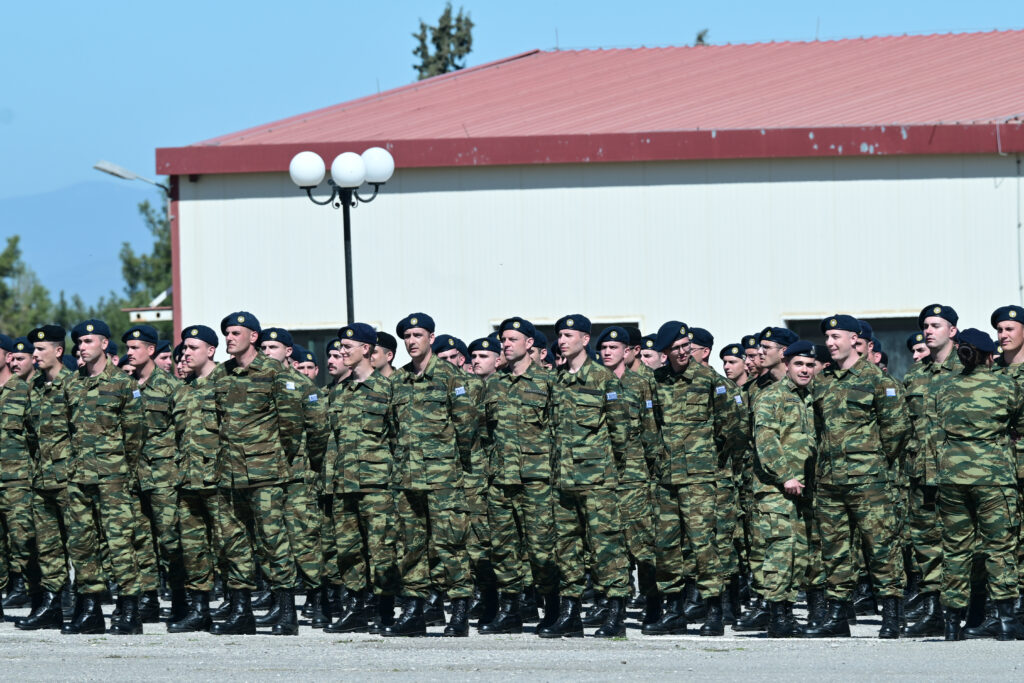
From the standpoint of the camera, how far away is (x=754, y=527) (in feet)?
35.6

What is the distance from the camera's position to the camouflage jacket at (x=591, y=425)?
10695 millimetres

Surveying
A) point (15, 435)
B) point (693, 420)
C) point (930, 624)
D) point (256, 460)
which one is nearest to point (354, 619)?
point (256, 460)

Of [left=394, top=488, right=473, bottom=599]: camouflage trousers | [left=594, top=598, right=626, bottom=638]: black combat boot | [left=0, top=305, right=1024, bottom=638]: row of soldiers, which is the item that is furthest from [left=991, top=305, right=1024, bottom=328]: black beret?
[left=394, top=488, right=473, bottom=599]: camouflage trousers

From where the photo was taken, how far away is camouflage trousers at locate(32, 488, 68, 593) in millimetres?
11508

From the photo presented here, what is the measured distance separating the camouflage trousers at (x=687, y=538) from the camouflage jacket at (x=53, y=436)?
157 inches

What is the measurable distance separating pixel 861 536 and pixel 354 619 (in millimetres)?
3446

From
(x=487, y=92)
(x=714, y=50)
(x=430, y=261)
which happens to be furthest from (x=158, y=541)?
(x=714, y=50)

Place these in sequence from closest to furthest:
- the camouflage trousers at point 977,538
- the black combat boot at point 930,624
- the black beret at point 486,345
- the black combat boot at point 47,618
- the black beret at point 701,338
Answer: the camouflage trousers at point 977,538 < the black combat boot at point 930,624 < the black combat boot at point 47,618 < the black beret at point 486,345 < the black beret at point 701,338

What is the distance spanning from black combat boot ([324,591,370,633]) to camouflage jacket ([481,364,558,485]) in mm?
1281

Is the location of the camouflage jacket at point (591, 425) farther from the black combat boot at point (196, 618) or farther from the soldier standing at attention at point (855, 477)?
the black combat boot at point (196, 618)

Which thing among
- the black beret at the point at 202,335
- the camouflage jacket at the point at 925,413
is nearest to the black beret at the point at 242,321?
the black beret at the point at 202,335

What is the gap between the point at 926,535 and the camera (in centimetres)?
1113

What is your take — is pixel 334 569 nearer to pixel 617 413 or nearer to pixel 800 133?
pixel 617 413

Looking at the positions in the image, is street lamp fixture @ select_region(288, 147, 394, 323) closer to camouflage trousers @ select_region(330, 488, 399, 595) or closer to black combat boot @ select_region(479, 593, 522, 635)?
camouflage trousers @ select_region(330, 488, 399, 595)
